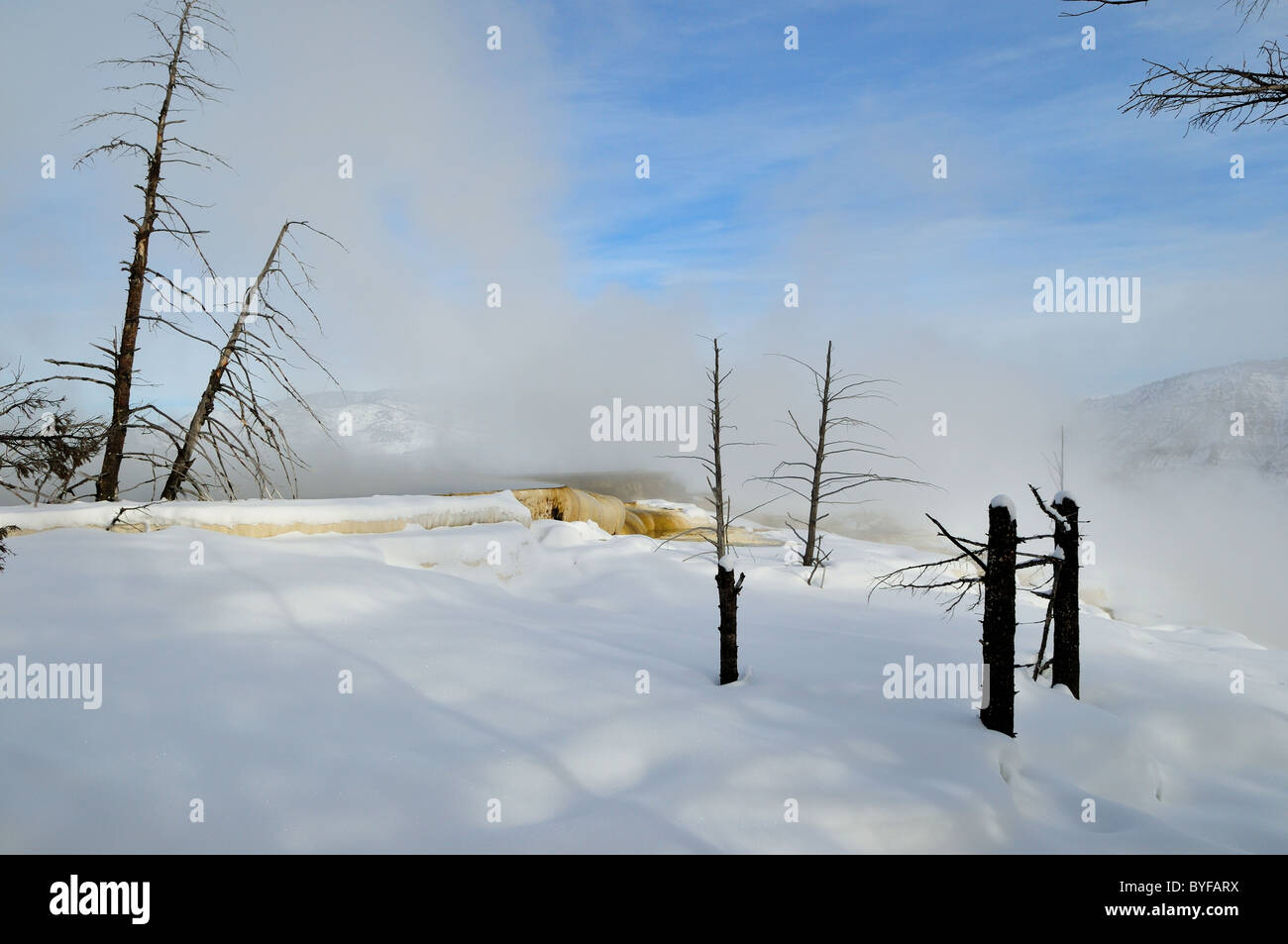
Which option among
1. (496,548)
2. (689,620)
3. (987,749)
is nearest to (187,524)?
(496,548)

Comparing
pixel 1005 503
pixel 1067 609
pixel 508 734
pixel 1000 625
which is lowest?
pixel 508 734

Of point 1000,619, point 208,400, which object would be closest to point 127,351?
point 208,400

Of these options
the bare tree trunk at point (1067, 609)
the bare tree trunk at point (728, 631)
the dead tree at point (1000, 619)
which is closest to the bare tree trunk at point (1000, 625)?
the dead tree at point (1000, 619)

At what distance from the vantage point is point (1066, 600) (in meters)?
6.83

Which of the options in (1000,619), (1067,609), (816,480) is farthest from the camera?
(816,480)

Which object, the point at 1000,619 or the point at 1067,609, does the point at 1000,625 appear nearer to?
the point at 1000,619

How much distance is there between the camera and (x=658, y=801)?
3896 millimetres

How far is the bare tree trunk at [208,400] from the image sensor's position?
332 inches

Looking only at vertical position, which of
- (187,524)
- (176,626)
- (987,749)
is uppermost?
(187,524)

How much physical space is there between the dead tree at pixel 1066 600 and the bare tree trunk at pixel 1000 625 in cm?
188

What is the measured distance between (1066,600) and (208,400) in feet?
32.0

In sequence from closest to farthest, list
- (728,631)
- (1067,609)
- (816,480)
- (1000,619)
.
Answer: (1000,619) < (728,631) < (1067,609) < (816,480)
